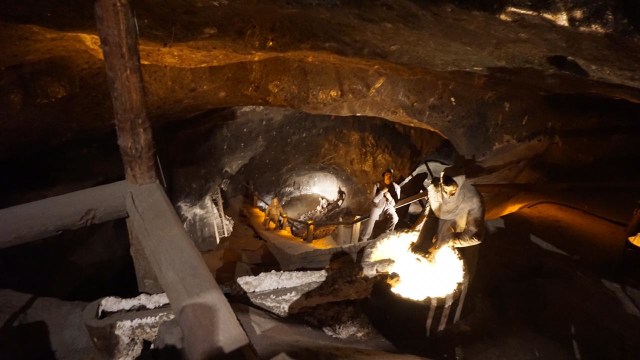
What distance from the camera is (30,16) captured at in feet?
10.7

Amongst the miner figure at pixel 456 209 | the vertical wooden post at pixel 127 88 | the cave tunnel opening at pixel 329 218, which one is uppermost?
the vertical wooden post at pixel 127 88

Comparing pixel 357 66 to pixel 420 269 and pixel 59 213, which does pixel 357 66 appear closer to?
pixel 420 269

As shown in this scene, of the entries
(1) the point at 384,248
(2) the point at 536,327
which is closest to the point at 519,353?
(2) the point at 536,327

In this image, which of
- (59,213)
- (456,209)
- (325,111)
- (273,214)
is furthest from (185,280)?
(273,214)

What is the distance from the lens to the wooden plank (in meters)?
2.47

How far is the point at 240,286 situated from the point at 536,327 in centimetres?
419

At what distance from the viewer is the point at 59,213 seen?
3.53 metres

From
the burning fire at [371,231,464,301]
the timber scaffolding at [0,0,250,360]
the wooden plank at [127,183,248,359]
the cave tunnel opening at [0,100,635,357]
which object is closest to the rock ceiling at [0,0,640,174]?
the timber scaffolding at [0,0,250,360]

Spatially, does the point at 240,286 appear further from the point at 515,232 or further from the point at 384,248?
the point at 515,232

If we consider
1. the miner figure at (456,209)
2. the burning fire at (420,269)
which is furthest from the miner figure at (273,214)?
the miner figure at (456,209)

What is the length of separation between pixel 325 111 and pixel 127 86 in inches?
151

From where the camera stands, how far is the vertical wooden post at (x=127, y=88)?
311cm

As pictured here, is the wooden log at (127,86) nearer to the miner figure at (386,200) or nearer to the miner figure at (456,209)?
the miner figure at (456,209)

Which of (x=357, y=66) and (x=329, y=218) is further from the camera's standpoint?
(x=329, y=218)
